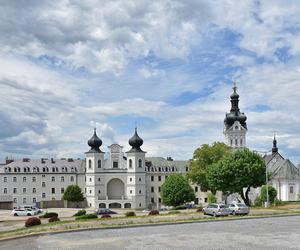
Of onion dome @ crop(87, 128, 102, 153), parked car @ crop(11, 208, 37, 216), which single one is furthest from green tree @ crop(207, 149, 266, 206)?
onion dome @ crop(87, 128, 102, 153)

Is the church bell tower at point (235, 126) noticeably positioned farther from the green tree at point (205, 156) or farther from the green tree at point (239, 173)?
the green tree at point (239, 173)

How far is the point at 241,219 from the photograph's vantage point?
41.3 m

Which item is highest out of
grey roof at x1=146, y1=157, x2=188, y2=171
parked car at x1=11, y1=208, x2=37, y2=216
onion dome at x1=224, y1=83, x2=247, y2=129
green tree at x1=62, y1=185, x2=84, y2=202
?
onion dome at x1=224, y1=83, x2=247, y2=129

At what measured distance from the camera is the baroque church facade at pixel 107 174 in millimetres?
109438

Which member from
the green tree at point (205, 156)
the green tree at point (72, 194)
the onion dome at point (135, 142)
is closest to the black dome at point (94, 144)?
the onion dome at point (135, 142)

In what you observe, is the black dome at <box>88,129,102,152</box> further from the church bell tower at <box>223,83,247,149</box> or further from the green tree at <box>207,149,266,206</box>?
the green tree at <box>207,149,266,206</box>

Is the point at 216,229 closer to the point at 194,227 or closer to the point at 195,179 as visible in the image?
the point at 194,227

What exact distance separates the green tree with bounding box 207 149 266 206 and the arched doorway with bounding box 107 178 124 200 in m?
45.8

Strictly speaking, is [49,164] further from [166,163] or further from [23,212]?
[23,212]

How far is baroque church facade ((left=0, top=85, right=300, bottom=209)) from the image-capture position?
109438 millimetres

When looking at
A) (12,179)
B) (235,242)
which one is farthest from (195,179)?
(235,242)

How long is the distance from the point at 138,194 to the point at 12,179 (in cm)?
3246

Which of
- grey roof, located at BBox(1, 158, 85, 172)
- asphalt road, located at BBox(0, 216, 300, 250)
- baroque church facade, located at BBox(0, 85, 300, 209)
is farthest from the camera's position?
grey roof, located at BBox(1, 158, 85, 172)

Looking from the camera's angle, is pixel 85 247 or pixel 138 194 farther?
pixel 138 194
